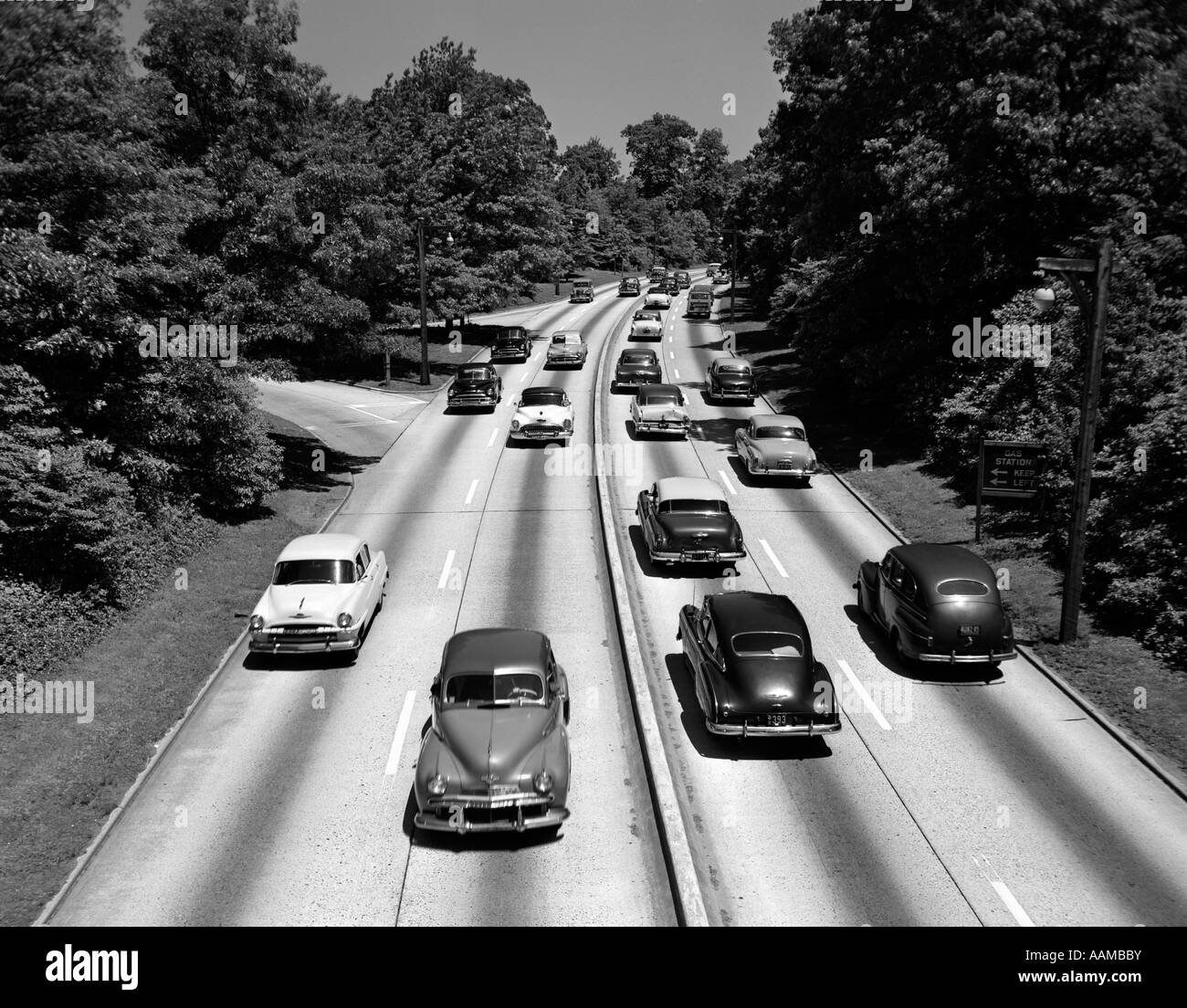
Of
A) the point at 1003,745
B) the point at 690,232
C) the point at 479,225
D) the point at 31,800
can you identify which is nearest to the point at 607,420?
the point at 479,225

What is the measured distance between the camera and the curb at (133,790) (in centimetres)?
1155

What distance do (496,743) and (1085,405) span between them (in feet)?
41.0

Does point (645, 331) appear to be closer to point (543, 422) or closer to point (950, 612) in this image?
point (543, 422)

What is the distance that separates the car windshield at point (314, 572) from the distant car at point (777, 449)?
15.0 meters

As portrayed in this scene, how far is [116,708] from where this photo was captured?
16469 mm

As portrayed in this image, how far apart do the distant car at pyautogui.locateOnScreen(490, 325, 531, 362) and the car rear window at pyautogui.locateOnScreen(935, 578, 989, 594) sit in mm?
38365

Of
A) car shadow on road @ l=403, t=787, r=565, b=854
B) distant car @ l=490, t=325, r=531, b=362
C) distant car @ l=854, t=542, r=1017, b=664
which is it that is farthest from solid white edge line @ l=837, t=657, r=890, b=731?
distant car @ l=490, t=325, r=531, b=362

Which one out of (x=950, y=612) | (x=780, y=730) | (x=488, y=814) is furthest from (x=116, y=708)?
(x=950, y=612)

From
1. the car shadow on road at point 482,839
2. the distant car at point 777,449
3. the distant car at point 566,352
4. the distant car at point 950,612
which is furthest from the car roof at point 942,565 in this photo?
the distant car at point 566,352

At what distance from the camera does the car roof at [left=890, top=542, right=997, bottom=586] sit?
1747 cm

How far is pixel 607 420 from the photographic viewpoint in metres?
39.5

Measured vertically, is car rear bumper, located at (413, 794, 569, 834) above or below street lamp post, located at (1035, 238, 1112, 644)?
below

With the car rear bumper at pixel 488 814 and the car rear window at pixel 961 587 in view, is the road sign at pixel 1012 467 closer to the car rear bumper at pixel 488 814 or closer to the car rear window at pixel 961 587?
the car rear window at pixel 961 587

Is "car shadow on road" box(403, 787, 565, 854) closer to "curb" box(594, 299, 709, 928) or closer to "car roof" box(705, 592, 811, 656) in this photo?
"curb" box(594, 299, 709, 928)
